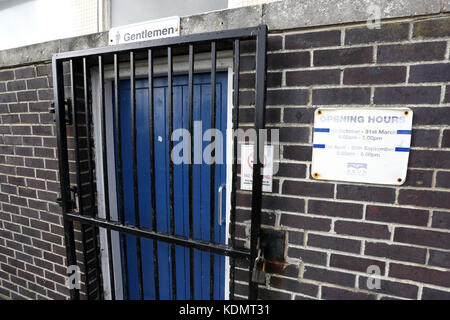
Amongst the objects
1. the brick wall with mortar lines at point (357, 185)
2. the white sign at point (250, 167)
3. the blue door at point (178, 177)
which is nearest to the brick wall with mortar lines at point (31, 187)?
the blue door at point (178, 177)

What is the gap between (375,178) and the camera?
1.19 metres

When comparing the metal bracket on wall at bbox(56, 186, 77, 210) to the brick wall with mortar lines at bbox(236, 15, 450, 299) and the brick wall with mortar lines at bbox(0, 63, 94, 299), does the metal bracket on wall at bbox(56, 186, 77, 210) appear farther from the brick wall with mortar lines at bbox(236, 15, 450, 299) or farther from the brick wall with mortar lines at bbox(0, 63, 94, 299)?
the brick wall with mortar lines at bbox(236, 15, 450, 299)

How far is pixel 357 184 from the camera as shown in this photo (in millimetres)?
1227

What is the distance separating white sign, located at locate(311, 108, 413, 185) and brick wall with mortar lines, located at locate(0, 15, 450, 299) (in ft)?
0.15

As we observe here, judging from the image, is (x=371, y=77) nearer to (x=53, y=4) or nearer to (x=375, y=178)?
(x=375, y=178)

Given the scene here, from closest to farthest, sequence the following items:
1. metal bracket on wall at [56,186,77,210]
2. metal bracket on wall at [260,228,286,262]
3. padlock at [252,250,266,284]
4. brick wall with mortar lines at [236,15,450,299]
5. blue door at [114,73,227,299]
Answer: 1. brick wall with mortar lines at [236,15,450,299]
2. padlock at [252,250,266,284]
3. metal bracket on wall at [260,228,286,262]
4. blue door at [114,73,227,299]
5. metal bracket on wall at [56,186,77,210]

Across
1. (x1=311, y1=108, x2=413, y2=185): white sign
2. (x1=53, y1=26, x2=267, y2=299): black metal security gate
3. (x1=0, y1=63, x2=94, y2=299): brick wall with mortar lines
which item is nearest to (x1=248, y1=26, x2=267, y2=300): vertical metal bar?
(x1=53, y1=26, x2=267, y2=299): black metal security gate

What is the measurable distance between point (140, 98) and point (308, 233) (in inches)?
65.6

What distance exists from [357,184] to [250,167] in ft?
1.98

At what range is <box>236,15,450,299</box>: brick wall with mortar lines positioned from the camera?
1092 millimetres

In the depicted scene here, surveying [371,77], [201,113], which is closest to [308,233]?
[371,77]

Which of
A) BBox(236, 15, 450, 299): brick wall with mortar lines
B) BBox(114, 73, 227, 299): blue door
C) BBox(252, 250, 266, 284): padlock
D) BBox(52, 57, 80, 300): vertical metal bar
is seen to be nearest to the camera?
BBox(236, 15, 450, 299): brick wall with mortar lines

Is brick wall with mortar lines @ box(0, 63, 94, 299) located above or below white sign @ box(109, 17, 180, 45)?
below

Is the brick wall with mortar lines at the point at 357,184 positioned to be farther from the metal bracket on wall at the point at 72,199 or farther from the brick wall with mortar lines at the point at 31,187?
the brick wall with mortar lines at the point at 31,187
